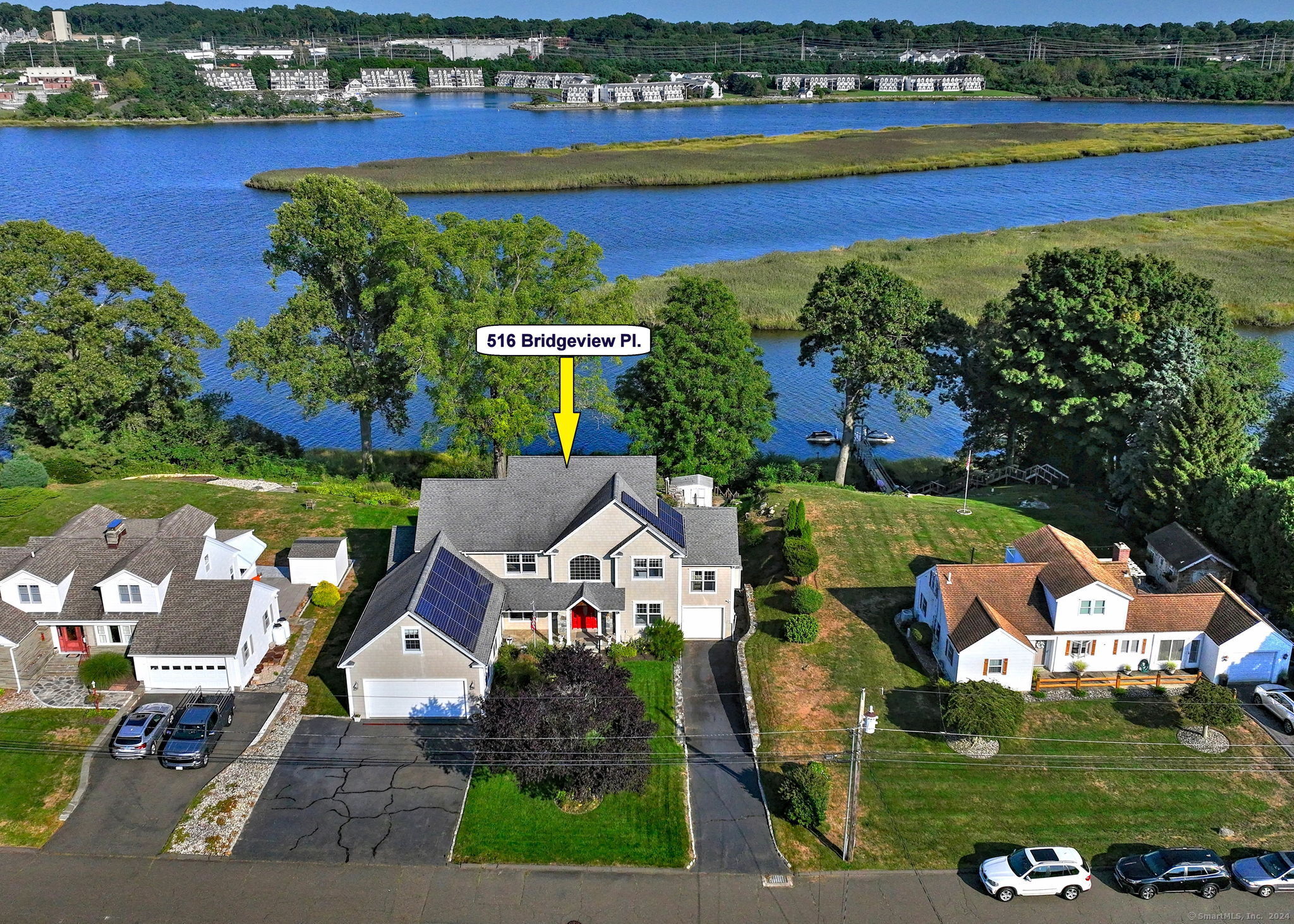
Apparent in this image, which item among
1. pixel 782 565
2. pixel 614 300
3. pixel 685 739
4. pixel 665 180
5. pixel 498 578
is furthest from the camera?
pixel 665 180

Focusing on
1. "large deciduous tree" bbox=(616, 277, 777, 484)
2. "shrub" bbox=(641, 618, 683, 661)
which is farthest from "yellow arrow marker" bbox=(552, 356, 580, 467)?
"large deciduous tree" bbox=(616, 277, 777, 484)

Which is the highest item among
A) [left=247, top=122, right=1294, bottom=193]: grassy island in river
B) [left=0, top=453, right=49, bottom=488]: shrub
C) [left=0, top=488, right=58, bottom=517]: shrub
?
[left=247, top=122, right=1294, bottom=193]: grassy island in river

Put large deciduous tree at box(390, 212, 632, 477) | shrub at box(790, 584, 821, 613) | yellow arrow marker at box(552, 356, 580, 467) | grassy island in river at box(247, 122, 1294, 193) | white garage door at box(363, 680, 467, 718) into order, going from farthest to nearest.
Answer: grassy island in river at box(247, 122, 1294, 193), large deciduous tree at box(390, 212, 632, 477), yellow arrow marker at box(552, 356, 580, 467), shrub at box(790, 584, 821, 613), white garage door at box(363, 680, 467, 718)

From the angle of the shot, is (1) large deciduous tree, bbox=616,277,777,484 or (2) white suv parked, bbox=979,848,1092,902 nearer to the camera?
(2) white suv parked, bbox=979,848,1092,902

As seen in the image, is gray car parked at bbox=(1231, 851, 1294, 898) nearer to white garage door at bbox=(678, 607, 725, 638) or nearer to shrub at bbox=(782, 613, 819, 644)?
shrub at bbox=(782, 613, 819, 644)

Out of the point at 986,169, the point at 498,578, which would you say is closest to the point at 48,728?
the point at 498,578

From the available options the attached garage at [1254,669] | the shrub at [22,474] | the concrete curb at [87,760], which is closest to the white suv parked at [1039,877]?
the attached garage at [1254,669]

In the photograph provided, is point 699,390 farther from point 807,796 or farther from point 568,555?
point 807,796

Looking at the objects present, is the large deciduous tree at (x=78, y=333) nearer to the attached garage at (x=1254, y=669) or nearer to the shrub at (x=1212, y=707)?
the shrub at (x=1212, y=707)

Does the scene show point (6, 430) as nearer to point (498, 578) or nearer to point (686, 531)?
point (498, 578)
